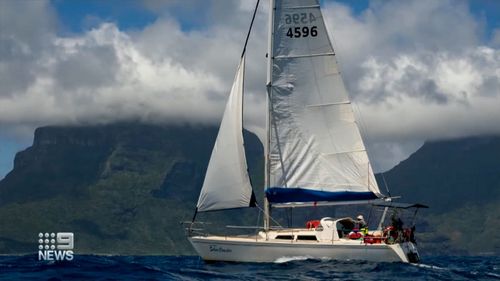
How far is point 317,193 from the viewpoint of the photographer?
59.0 meters

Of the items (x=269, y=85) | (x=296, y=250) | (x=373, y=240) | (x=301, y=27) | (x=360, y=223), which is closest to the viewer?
(x=373, y=240)

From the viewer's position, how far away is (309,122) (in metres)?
58.8

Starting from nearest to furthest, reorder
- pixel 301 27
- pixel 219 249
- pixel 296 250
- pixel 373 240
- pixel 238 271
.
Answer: pixel 238 271 < pixel 373 240 < pixel 296 250 < pixel 219 249 < pixel 301 27

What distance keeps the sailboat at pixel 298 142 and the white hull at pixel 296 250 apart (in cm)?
78

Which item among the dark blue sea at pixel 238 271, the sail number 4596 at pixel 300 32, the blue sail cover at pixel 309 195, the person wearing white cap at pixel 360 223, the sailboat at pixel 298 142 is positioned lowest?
the dark blue sea at pixel 238 271

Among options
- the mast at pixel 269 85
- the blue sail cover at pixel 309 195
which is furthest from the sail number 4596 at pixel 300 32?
the blue sail cover at pixel 309 195

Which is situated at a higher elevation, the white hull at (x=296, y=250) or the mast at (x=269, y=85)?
the mast at (x=269, y=85)

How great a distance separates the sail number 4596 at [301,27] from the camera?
5831cm

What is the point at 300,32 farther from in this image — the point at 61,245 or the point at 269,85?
the point at 61,245

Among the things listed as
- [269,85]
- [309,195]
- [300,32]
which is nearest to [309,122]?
[269,85]

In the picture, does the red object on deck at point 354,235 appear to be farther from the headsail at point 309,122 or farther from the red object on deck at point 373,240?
the headsail at point 309,122

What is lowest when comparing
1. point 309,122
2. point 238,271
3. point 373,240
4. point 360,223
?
point 238,271

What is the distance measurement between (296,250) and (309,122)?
371 inches

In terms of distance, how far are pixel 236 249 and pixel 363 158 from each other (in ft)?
37.4
